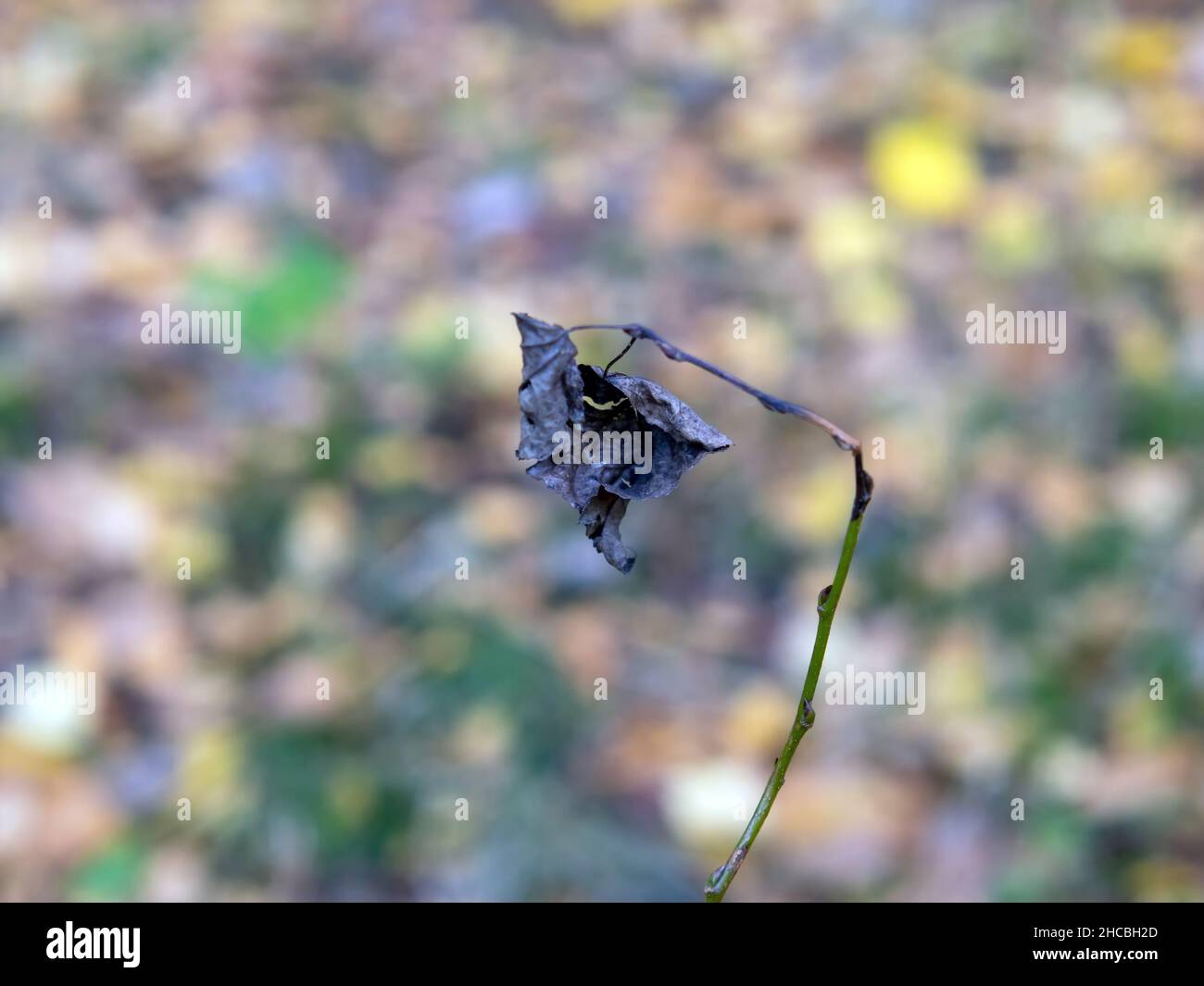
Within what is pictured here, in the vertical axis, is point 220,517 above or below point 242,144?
below

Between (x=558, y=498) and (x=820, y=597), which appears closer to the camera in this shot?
(x=820, y=597)

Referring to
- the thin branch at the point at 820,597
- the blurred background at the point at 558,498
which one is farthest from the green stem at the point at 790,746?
the blurred background at the point at 558,498

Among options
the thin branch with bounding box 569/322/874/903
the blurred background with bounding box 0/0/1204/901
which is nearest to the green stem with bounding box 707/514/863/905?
the thin branch with bounding box 569/322/874/903

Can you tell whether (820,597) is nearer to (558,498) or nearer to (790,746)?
(790,746)

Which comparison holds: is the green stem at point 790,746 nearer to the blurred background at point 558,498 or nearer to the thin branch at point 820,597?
the thin branch at point 820,597

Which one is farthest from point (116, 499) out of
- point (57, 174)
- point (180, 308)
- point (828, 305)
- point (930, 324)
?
point (930, 324)

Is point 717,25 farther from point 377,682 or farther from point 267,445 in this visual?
point 377,682

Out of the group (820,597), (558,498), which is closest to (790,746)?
(820,597)
